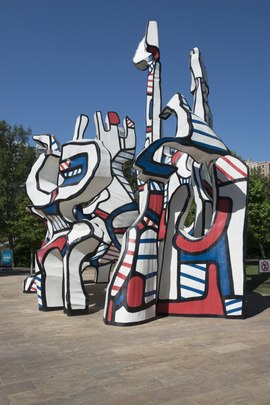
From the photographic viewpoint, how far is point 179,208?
40.1ft

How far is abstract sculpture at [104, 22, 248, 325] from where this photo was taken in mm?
10891

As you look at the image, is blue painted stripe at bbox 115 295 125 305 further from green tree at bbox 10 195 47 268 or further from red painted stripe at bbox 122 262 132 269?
green tree at bbox 10 195 47 268

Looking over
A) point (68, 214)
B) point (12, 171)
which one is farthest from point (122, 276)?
point (12, 171)

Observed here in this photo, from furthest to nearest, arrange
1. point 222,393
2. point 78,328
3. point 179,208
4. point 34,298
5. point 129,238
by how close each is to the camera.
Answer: point 34,298, point 179,208, point 129,238, point 78,328, point 222,393

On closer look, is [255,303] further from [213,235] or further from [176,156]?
[176,156]

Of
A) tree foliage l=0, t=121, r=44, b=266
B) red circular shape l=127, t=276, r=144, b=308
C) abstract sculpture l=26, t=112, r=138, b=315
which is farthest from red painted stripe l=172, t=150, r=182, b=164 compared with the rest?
tree foliage l=0, t=121, r=44, b=266

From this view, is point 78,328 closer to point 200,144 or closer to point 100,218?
point 200,144

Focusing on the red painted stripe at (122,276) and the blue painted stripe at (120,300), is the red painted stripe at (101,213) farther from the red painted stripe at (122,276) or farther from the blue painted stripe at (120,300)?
the blue painted stripe at (120,300)

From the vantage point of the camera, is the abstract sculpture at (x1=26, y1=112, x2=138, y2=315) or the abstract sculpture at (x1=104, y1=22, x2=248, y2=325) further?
the abstract sculpture at (x1=26, y1=112, x2=138, y2=315)

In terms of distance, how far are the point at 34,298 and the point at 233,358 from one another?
34.4 feet

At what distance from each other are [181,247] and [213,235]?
1.00 meters

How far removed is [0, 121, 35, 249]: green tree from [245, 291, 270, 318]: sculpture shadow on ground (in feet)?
73.5

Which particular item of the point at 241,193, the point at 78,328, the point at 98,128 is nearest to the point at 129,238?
the point at 78,328

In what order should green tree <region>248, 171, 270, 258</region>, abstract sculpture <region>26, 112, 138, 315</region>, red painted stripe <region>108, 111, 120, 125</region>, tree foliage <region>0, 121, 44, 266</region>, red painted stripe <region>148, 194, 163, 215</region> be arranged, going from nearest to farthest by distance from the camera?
1. red painted stripe <region>148, 194, 163, 215</region>
2. abstract sculpture <region>26, 112, 138, 315</region>
3. red painted stripe <region>108, 111, 120, 125</region>
4. green tree <region>248, 171, 270, 258</region>
5. tree foliage <region>0, 121, 44, 266</region>
